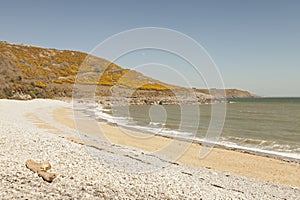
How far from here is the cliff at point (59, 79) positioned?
186ft

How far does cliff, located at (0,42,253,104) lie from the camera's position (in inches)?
2228

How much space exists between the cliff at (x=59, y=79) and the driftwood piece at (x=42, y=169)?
1678 inches

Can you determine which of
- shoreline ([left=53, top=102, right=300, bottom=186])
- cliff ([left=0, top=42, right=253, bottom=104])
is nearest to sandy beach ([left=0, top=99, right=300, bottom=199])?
shoreline ([left=53, top=102, right=300, bottom=186])

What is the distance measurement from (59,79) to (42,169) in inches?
2927

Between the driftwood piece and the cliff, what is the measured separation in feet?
140

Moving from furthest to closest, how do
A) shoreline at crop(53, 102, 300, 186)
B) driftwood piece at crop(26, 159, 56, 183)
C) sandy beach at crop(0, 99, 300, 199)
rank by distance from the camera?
shoreline at crop(53, 102, 300, 186) < driftwood piece at crop(26, 159, 56, 183) < sandy beach at crop(0, 99, 300, 199)

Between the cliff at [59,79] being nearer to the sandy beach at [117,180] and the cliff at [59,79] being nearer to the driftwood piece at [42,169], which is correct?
the sandy beach at [117,180]

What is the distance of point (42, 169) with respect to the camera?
7098mm

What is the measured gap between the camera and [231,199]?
721 centimetres

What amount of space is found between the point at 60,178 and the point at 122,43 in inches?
265

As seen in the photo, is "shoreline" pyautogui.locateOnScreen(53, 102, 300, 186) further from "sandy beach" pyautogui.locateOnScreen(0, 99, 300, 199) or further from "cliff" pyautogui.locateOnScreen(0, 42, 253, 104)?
"cliff" pyautogui.locateOnScreen(0, 42, 253, 104)

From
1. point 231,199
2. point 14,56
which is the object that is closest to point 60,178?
point 231,199

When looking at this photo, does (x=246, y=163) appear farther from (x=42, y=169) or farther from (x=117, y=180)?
(x=42, y=169)

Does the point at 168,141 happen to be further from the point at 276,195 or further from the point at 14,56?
the point at 14,56
